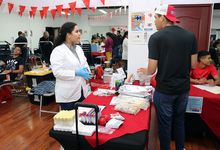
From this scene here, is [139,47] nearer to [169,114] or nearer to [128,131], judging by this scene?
[169,114]

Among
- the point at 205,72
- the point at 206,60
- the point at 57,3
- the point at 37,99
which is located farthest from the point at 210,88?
the point at 57,3

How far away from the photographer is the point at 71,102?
2107 mm

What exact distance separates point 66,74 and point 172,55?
3.30 feet

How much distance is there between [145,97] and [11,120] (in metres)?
2.40

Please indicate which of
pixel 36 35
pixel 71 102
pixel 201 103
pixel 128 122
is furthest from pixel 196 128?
pixel 36 35

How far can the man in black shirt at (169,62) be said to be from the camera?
5.40ft

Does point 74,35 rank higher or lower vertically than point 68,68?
higher

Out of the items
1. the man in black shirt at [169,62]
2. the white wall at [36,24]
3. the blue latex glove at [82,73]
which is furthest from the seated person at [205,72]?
the white wall at [36,24]

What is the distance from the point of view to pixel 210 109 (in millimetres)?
2275

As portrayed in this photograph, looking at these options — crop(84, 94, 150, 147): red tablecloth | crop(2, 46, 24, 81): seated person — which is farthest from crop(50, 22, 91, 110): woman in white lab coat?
crop(2, 46, 24, 81): seated person

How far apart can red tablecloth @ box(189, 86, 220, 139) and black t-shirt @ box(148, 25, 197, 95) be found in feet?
2.05

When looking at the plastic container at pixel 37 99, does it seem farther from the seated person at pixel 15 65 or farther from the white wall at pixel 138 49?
the white wall at pixel 138 49

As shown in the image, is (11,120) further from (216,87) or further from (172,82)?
(216,87)

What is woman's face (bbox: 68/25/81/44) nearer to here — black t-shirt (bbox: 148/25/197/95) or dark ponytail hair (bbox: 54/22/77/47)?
dark ponytail hair (bbox: 54/22/77/47)
